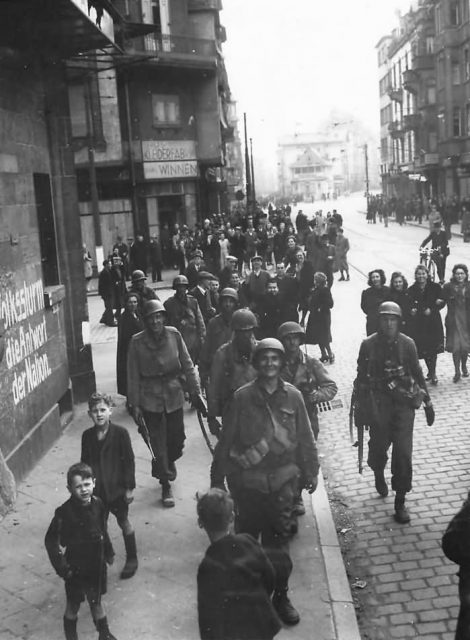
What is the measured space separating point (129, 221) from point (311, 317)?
19.4m

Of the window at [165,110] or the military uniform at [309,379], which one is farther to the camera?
the window at [165,110]

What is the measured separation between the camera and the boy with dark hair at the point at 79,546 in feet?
15.4

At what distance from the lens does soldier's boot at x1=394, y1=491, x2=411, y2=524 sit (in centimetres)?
663

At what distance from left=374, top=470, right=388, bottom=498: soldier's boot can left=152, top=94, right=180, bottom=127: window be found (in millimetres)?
25840

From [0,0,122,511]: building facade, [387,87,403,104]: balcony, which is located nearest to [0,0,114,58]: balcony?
[0,0,122,511]: building facade

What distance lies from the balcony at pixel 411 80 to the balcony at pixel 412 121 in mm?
2008

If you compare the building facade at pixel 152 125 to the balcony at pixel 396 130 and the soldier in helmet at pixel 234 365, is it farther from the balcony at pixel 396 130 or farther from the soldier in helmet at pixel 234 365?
the balcony at pixel 396 130

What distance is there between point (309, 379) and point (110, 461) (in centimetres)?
186

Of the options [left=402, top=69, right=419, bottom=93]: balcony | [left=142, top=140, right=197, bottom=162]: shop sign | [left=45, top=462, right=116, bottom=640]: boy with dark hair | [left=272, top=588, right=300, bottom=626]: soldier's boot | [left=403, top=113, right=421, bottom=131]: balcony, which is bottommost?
[left=272, top=588, right=300, bottom=626]: soldier's boot

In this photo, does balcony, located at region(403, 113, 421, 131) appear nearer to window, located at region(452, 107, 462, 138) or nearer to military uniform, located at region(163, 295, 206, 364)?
window, located at region(452, 107, 462, 138)

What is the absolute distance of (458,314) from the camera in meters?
11.1

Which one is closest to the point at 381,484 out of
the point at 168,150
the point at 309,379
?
the point at 309,379

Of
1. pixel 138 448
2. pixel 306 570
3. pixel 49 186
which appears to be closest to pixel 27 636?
pixel 306 570

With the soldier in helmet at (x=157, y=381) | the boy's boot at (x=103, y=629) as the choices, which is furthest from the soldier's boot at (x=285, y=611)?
the soldier in helmet at (x=157, y=381)
